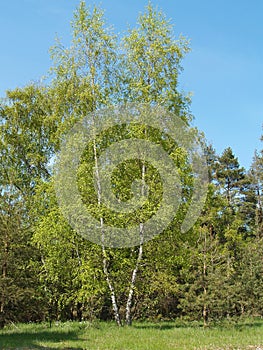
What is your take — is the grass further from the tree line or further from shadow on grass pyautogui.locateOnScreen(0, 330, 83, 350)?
the tree line

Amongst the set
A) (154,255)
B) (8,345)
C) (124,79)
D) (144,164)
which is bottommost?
(8,345)

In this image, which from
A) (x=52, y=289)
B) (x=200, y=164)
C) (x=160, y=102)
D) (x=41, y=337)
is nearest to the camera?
(x=41, y=337)

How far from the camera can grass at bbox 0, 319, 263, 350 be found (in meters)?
10.8

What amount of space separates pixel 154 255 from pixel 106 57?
857 centimetres

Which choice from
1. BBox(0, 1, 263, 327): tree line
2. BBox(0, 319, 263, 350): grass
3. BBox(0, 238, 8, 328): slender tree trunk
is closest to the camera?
BBox(0, 319, 263, 350): grass

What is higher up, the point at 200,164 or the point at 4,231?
the point at 200,164

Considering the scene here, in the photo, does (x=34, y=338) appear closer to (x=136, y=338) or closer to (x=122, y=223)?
(x=136, y=338)

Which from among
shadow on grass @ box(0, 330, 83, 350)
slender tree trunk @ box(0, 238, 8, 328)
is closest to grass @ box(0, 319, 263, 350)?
shadow on grass @ box(0, 330, 83, 350)

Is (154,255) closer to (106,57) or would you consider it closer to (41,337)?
(41,337)

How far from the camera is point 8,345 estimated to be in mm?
10555

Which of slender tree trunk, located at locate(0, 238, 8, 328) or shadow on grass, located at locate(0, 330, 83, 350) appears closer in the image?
shadow on grass, located at locate(0, 330, 83, 350)

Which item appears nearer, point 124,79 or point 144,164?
point 144,164

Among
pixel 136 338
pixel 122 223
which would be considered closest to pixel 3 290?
pixel 136 338

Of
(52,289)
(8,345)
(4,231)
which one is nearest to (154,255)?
(52,289)
